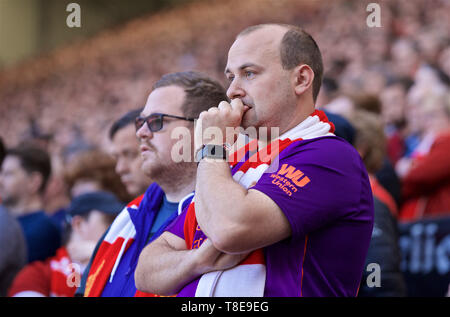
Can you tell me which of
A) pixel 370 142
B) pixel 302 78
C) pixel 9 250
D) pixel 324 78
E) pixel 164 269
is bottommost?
pixel 9 250

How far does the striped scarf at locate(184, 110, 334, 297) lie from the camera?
121cm

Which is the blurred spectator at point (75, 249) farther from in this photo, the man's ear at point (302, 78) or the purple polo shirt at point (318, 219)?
the man's ear at point (302, 78)

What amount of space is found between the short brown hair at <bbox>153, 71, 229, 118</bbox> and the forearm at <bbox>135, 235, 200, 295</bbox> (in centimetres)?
60

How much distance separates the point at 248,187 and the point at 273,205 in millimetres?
127

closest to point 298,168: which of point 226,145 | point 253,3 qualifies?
point 226,145

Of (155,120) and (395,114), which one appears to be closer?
(155,120)

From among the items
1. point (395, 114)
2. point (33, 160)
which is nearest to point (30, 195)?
point (33, 160)

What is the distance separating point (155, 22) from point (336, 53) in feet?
19.8

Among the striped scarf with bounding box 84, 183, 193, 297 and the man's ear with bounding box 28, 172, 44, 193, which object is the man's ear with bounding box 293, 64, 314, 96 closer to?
the striped scarf with bounding box 84, 183, 193, 297

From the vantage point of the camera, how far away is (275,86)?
4.66ft

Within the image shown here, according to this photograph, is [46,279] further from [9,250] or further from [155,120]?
[155,120]

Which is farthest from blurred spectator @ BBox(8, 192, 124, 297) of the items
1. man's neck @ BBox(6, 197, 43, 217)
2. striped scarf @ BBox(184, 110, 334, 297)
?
striped scarf @ BBox(184, 110, 334, 297)

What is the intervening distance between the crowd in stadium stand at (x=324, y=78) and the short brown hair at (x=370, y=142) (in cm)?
→ 2

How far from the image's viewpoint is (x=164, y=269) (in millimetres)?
1369
